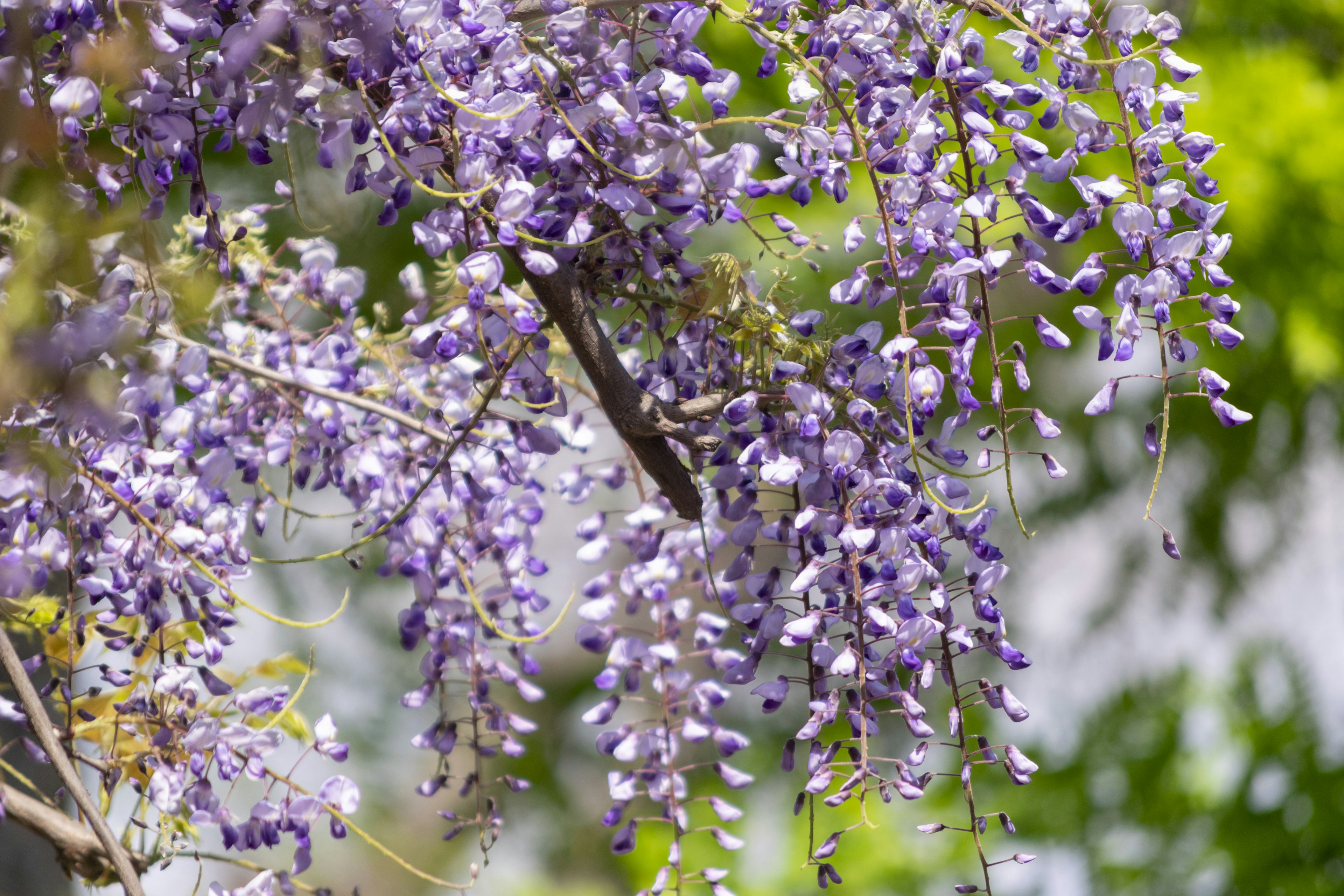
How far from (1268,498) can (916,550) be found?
1897mm

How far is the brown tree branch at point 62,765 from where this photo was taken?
0.37m

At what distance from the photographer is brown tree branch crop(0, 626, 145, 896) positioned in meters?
0.37

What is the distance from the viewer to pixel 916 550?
385 millimetres

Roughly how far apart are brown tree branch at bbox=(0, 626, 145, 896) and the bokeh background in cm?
93

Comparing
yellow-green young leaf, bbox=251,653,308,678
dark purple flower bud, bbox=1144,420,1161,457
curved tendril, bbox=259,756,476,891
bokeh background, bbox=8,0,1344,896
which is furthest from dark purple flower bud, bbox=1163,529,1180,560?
bokeh background, bbox=8,0,1344,896

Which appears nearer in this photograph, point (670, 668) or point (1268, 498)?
point (670, 668)

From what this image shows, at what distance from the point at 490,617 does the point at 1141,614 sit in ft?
6.52

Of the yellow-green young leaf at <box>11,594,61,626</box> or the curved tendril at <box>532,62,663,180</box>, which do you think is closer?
the curved tendril at <box>532,62,663,180</box>

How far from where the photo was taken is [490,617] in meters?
0.49

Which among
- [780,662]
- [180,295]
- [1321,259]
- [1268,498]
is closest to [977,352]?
[1321,259]

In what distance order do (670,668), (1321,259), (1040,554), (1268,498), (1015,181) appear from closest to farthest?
(1015,181)
(670,668)
(1321,259)
(1268,498)
(1040,554)

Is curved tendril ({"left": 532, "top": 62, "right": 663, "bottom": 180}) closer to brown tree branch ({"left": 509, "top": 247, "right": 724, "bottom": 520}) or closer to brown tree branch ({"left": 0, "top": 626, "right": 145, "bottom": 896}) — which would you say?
brown tree branch ({"left": 509, "top": 247, "right": 724, "bottom": 520})

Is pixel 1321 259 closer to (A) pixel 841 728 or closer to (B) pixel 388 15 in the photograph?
(A) pixel 841 728

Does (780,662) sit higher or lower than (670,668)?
higher
